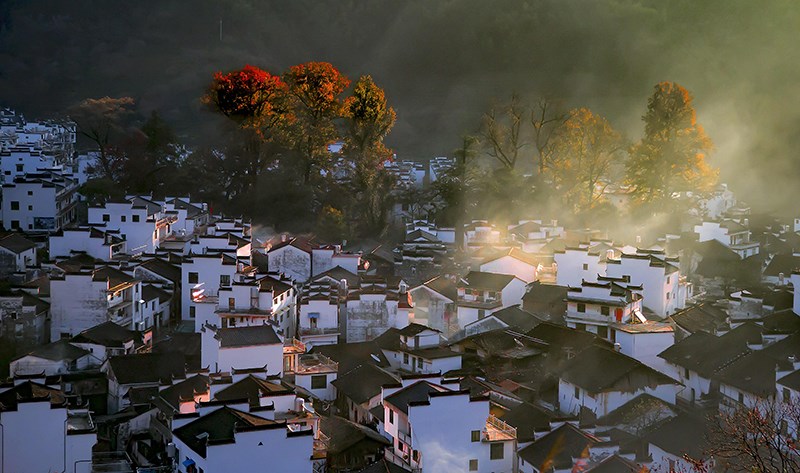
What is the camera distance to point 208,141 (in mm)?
26922

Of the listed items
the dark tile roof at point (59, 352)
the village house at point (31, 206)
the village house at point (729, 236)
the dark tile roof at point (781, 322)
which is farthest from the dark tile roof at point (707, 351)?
the village house at point (31, 206)

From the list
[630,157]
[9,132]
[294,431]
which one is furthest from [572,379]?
[9,132]

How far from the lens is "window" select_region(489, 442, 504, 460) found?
13211 millimetres

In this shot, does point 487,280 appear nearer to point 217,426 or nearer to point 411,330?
point 411,330

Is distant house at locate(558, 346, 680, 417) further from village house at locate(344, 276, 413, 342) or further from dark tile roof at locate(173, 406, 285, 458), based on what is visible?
dark tile roof at locate(173, 406, 285, 458)

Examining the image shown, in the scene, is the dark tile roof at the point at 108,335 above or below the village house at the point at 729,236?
below

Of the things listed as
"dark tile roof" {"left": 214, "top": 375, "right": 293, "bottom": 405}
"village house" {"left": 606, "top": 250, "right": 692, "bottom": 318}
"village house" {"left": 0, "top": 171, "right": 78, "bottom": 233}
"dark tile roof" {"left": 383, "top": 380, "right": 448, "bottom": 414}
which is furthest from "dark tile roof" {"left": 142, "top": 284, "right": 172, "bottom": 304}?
"village house" {"left": 606, "top": 250, "right": 692, "bottom": 318}

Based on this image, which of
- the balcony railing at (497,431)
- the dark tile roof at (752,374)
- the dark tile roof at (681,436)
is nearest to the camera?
the dark tile roof at (681,436)

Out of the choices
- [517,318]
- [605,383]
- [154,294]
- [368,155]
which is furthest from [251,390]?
[368,155]

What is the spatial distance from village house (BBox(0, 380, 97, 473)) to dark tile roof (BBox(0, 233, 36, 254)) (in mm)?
8761

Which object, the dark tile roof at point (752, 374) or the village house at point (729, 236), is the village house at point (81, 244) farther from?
the village house at point (729, 236)

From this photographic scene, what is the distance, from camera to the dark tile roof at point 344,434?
13.6m

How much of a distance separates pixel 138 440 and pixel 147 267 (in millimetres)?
6569

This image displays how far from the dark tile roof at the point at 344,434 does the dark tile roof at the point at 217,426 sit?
1.47 metres
